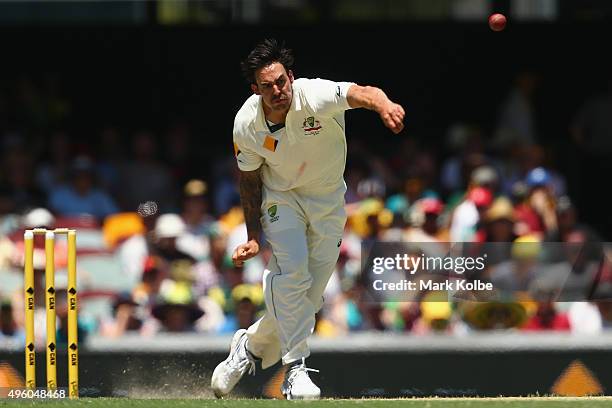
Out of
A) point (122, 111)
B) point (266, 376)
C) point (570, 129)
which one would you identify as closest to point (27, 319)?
point (266, 376)

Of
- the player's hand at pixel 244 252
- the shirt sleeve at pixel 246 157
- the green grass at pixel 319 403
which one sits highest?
the shirt sleeve at pixel 246 157

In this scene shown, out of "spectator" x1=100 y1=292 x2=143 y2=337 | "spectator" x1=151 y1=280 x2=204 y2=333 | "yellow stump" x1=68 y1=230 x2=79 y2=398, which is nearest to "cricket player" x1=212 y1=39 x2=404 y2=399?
"yellow stump" x1=68 y1=230 x2=79 y2=398

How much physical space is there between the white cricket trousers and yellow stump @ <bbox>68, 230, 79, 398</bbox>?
2.85 ft

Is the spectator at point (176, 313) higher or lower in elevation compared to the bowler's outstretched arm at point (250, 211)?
Result: lower

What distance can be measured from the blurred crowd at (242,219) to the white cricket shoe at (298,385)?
0.85 m

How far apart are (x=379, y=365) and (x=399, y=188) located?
4.15 meters

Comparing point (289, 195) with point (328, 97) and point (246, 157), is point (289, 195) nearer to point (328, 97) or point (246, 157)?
point (246, 157)

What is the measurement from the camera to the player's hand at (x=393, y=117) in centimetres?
502

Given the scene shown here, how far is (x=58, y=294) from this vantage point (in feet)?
24.0

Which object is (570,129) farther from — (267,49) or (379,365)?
(267,49)

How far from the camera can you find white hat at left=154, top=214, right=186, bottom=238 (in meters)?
9.23

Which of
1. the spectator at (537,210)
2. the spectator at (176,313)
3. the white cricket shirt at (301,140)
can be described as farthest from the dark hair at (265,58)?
the spectator at (537,210)

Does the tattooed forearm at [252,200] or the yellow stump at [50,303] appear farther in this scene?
the tattooed forearm at [252,200]

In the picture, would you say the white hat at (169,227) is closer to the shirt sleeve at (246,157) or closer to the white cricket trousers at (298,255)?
the white cricket trousers at (298,255)
